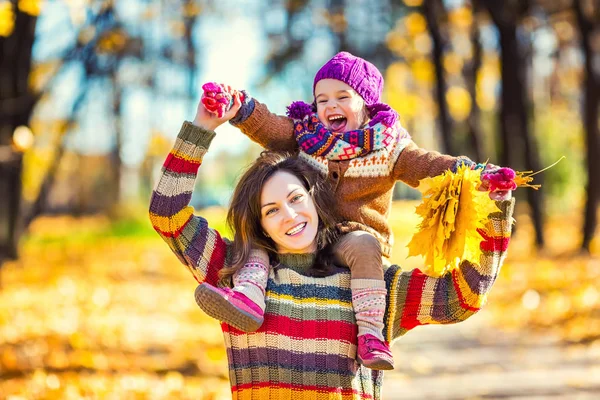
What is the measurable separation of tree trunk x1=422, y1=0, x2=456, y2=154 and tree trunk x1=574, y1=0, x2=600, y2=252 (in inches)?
142

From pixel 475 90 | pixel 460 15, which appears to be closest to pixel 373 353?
pixel 460 15

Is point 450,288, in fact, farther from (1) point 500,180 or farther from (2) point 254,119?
(2) point 254,119

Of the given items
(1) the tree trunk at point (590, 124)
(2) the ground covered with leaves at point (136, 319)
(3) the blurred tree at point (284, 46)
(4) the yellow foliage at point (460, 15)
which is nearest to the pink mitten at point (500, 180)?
(2) the ground covered with leaves at point (136, 319)

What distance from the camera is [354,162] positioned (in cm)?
293

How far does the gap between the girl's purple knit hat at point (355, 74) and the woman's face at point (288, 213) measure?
0.44 metres

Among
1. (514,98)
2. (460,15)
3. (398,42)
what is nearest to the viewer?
(514,98)

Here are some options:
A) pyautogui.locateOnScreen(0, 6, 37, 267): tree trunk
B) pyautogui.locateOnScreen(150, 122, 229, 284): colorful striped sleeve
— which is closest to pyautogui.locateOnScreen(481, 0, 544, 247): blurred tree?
pyautogui.locateOnScreen(0, 6, 37, 267): tree trunk

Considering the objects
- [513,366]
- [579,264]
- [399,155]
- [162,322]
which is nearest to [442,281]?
[399,155]

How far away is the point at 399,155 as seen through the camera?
294cm

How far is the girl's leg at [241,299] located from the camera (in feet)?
8.45

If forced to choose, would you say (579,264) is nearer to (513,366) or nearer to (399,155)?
(513,366)

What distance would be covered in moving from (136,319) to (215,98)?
6.95 meters

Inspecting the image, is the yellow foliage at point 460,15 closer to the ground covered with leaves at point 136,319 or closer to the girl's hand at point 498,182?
the ground covered with leaves at point 136,319

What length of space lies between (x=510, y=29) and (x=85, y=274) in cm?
856
